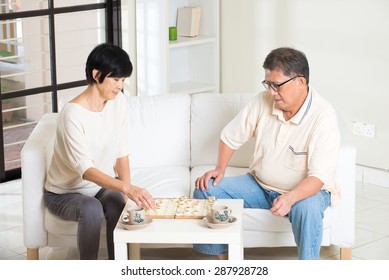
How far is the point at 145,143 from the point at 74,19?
153 cm

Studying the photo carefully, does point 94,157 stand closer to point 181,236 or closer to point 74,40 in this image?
point 181,236

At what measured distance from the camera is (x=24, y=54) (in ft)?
→ 17.5

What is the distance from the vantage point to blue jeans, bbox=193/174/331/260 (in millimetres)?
3598

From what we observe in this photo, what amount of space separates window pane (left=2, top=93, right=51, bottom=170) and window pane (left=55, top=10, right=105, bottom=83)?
0.20 meters

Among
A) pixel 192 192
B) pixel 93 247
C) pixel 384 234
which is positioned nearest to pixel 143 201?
pixel 93 247

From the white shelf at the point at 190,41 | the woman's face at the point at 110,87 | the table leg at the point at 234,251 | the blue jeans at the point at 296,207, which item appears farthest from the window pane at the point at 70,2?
the table leg at the point at 234,251

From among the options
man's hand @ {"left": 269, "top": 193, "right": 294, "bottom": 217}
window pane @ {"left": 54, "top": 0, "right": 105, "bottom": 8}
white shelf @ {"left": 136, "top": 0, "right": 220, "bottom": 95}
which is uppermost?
window pane @ {"left": 54, "top": 0, "right": 105, "bottom": 8}

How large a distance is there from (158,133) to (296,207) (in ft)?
3.16

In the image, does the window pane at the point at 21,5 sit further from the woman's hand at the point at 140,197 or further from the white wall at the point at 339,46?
the woman's hand at the point at 140,197

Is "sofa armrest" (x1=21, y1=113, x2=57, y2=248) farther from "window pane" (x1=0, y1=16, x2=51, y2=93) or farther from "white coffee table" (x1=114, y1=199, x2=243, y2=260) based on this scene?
"window pane" (x1=0, y1=16, x2=51, y2=93)

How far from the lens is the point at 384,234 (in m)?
4.41

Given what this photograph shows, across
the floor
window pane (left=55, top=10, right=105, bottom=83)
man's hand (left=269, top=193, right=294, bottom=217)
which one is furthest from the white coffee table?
window pane (left=55, top=10, right=105, bottom=83)

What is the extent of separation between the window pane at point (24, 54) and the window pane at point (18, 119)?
85mm
